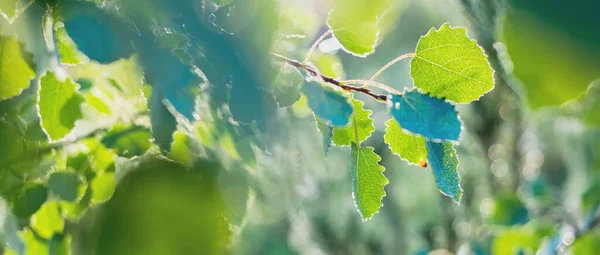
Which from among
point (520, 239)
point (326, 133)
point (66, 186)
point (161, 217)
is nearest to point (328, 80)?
point (326, 133)

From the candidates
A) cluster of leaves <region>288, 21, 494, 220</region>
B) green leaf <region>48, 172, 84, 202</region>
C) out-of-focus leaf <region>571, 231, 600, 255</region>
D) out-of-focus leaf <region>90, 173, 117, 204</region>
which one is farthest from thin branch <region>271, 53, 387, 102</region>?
out-of-focus leaf <region>571, 231, 600, 255</region>

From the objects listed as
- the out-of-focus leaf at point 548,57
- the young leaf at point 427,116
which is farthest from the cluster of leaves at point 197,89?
the out-of-focus leaf at point 548,57

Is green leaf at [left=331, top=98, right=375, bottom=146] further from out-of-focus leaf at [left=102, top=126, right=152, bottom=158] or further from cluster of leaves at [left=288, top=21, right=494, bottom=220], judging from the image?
out-of-focus leaf at [left=102, top=126, right=152, bottom=158]

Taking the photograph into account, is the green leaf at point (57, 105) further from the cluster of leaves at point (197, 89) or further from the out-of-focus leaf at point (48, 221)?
the out-of-focus leaf at point (48, 221)

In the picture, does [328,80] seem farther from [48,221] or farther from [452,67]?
[48,221]

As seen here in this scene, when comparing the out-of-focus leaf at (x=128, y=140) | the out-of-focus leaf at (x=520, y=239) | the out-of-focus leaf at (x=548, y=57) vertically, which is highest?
the out-of-focus leaf at (x=548, y=57)

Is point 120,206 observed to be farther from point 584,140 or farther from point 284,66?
point 584,140
